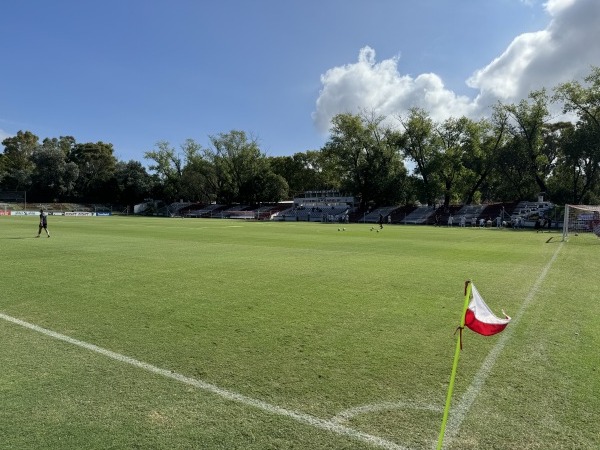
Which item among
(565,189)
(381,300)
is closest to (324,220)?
(565,189)

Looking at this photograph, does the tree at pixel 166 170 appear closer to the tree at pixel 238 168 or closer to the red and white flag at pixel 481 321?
the tree at pixel 238 168

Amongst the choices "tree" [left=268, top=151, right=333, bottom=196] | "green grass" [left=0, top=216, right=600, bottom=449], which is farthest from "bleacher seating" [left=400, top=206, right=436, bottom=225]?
"green grass" [left=0, top=216, right=600, bottom=449]

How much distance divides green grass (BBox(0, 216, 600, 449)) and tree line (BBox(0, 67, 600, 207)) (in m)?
47.2

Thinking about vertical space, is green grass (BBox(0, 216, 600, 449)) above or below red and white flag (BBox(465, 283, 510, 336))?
below

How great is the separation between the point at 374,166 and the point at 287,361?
61.5 m

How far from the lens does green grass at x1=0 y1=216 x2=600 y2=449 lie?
343 cm

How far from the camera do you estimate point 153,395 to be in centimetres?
403

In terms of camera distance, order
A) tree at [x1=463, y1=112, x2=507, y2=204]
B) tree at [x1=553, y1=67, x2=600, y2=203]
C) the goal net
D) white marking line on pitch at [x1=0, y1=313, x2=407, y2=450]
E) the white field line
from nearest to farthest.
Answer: white marking line on pitch at [x1=0, y1=313, x2=407, y2=450] < the white field line < the goal net < tree at [x1=553, y1=67, x2=600, y2=203] < tree at [x1=463, y1=112, x2=507, y2=204]

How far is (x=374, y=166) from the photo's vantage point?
64.1 metres

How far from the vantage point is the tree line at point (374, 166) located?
50156mm

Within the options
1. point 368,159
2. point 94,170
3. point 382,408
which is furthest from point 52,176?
point 382,408

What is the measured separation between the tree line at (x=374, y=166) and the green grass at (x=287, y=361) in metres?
47.2

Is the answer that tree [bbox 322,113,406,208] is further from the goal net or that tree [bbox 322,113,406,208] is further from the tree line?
the goal net

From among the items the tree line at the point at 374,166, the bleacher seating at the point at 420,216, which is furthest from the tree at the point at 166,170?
the bleacher seating at the point at 420,216
